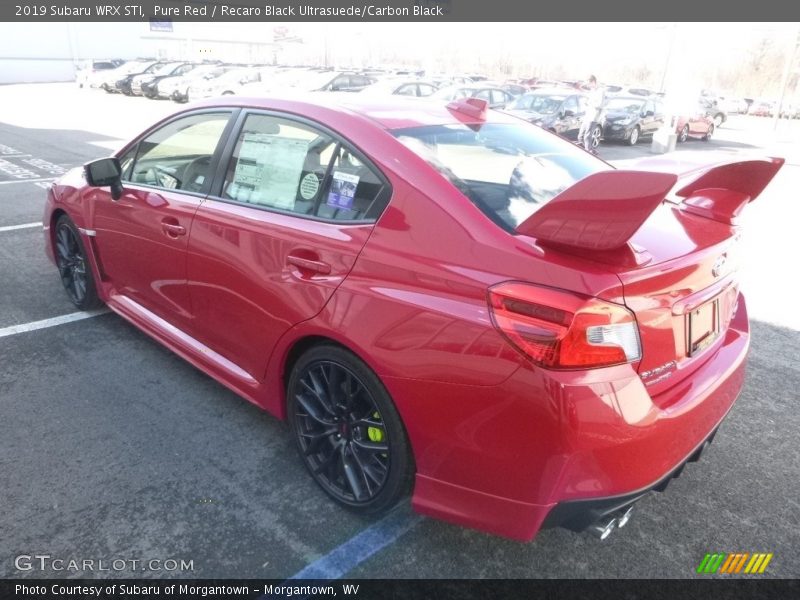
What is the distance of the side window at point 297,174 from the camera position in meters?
2.46

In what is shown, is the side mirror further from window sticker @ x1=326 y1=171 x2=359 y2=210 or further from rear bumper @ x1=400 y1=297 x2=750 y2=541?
rear bumper @ x1=400 y1=297 x2=750 y2=541

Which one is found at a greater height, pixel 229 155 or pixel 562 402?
pixel 229 155

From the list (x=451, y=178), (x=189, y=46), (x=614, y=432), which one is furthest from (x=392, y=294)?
(x=189, y=46)

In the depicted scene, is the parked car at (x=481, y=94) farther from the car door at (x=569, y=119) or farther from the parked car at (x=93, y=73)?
the parked car at (x=93, y=73)

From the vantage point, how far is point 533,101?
17125 millimetres

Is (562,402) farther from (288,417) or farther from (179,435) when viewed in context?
(179,435)

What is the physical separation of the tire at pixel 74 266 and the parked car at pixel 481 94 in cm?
1471

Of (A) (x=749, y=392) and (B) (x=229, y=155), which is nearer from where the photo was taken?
(B) (x=229, y=155)

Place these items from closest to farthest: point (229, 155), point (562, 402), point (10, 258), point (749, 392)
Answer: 1. point (562, 402)
2. point (229, 155)
3. point (749, 392)
4. point (10, 258)

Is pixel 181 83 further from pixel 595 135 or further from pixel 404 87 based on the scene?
pixel 595 135

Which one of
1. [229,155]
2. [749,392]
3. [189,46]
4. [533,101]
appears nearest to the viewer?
[229,155]

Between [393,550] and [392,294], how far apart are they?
Result: 1.04 m

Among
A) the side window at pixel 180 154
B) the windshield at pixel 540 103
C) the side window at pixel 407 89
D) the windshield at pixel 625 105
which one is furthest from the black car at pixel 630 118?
the side window at pixel 180 154

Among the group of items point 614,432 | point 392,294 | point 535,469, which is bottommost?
point 535,469
